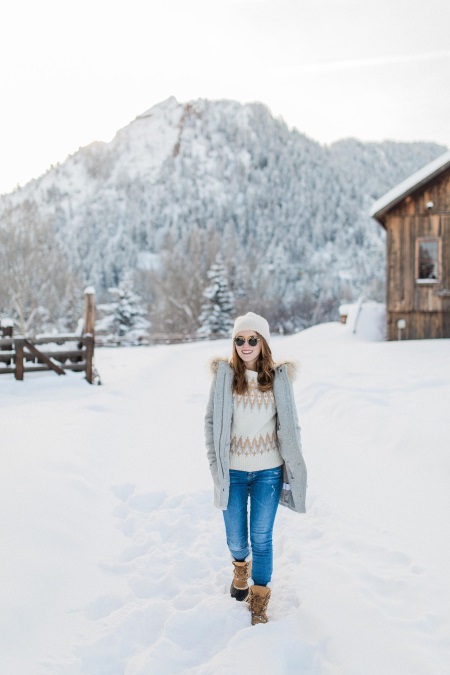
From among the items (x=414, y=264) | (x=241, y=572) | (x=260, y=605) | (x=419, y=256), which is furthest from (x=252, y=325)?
(x=419, y=256)

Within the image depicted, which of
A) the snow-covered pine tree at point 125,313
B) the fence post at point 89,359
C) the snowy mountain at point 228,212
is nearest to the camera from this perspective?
the fence post at point 89,359

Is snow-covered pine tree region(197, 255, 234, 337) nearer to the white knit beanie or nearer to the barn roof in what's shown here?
the barn roof

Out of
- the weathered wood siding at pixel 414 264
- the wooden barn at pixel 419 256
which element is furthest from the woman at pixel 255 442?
the weathered wood siding at pixel 414 264

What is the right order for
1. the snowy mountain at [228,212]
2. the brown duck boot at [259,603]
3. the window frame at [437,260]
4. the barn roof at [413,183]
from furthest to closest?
1. the snowy mountain at [228,212]
2. the window frame at [437,260]
3. the barn roof at [413,183]
4. the brown duck boot at [259,603]

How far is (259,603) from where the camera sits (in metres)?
2.99

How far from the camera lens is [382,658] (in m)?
2.60

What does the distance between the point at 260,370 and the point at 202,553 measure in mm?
1769

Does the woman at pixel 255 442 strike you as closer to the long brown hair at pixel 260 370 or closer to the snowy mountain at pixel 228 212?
the long brown hair at pixel 260 370

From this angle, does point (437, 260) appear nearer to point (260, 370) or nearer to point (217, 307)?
point (260, 370)

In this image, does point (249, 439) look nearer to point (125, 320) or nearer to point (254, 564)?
point (254, 564)

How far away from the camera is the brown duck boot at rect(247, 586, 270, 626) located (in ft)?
9.77

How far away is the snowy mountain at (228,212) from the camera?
50.0m

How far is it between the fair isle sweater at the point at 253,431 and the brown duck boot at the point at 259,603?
2.42 ft

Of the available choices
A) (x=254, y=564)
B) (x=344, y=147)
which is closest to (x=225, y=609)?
(x=254, y=564)
